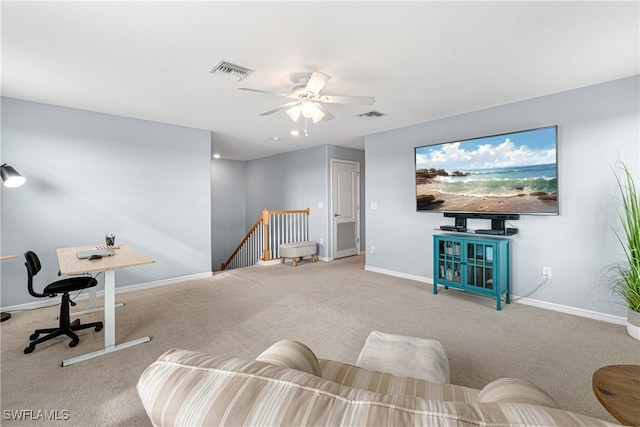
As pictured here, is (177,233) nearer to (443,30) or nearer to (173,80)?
(173,80)

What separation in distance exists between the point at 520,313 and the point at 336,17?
349cm

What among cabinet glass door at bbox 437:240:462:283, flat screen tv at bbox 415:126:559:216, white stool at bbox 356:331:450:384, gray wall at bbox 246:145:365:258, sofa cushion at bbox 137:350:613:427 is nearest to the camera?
sofa cushion at bbox 137:350:613:427

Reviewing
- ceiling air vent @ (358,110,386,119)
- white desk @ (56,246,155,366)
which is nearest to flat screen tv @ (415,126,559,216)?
ceiling air vent @ (358,110,386,119)

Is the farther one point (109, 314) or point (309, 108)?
point (309, 108)

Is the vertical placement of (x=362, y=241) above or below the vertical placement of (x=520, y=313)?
above

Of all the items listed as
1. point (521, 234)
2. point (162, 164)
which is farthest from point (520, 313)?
point (162, 164)

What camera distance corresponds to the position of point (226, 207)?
8281 millimetres

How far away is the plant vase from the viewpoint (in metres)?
2.60

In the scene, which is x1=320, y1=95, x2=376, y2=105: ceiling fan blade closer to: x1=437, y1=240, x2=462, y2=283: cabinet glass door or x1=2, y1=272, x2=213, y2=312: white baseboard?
x1=437, y1=240, x2=462, y2=283: cabinet glass door

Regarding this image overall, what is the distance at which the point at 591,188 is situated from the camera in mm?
3088

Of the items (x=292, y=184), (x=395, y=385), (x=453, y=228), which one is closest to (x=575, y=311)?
(x=453, y=228)

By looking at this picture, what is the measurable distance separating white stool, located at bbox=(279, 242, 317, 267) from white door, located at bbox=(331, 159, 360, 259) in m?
0.46

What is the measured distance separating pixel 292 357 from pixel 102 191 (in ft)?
13.8

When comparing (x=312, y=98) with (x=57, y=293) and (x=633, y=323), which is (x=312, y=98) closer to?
(x=57, y=293)
